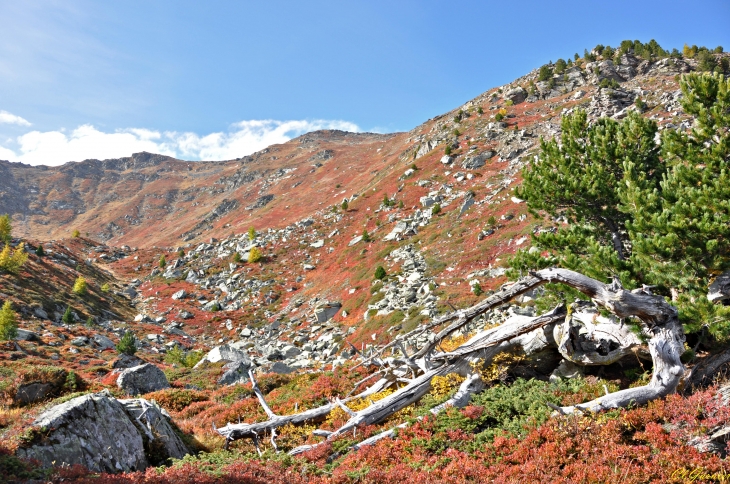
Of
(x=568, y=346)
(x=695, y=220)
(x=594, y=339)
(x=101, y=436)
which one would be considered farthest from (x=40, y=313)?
(x=695, y=220)

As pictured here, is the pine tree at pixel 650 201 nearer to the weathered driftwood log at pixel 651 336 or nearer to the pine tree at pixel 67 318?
the weathered driftwood log at pixel 651 336

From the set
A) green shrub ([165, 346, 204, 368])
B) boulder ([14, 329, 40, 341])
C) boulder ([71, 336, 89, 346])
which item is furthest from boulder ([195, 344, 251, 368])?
boulder ([14, 329, 40, 341])

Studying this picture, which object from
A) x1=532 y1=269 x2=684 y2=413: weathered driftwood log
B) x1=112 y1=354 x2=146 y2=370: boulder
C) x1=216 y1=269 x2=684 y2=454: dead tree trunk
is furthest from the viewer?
x1=112 y1=354 x2=146 y2=370: boulder

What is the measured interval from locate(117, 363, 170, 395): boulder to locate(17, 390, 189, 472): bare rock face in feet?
28.9

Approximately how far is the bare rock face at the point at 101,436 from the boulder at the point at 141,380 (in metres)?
8.80

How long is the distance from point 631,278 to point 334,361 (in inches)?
789

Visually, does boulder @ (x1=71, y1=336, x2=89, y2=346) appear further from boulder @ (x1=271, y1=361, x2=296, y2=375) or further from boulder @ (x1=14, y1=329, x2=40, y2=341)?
boulder @ (x1=271, y1=361, x2=296, y2=375)

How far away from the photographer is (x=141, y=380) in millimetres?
18094

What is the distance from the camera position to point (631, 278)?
10.5m

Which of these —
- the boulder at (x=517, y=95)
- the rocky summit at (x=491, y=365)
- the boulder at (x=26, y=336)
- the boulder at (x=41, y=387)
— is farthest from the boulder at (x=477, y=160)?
the boulder at (x=41, y=387)

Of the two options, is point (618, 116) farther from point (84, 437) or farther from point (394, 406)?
point (84, 437)

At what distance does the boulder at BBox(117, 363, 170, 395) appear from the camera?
17.4 meters

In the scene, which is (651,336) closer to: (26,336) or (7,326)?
(7,326)

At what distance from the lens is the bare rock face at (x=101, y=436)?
→ 7.51 m
